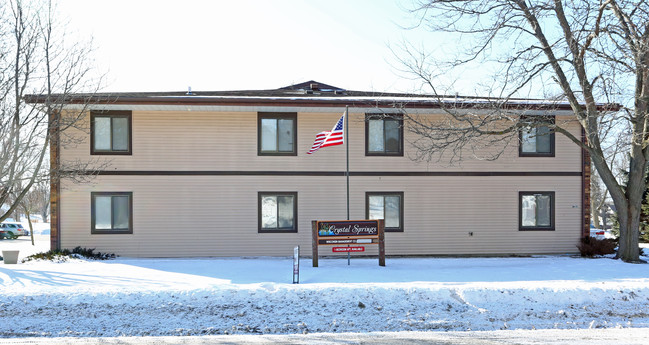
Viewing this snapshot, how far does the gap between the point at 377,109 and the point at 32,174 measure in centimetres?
1029

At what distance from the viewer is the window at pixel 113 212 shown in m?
15.8

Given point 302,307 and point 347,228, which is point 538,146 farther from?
point 302,307

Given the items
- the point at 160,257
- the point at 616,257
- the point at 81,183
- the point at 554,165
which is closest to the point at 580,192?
the point at 554,165

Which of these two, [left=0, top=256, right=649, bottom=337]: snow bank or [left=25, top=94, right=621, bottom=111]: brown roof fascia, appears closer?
[left=0, top=256, right=649, bottom=337]: snow bank

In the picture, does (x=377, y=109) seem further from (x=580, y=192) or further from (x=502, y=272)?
(x=580, y=192)

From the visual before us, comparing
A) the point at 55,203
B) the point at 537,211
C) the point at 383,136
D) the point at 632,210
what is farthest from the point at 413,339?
the point at 55,203

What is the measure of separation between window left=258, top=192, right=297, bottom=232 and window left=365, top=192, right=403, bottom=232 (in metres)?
2.46

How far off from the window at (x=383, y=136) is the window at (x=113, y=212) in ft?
25.7

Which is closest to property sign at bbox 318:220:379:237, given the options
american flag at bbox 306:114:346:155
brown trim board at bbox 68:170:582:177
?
american flag at bbox 306:114:346:155

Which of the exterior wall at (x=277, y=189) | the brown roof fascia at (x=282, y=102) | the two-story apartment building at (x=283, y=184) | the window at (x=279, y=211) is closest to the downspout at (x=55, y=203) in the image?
the two-story apartment building at (x=283, y=184)

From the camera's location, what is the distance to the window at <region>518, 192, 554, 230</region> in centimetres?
1706

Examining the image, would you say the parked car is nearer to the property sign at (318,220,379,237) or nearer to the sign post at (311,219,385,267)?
the sign post at (311,219,385,267)

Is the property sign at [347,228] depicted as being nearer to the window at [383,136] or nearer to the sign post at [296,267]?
the sign post at [296,267]

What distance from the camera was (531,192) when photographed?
1702cm
